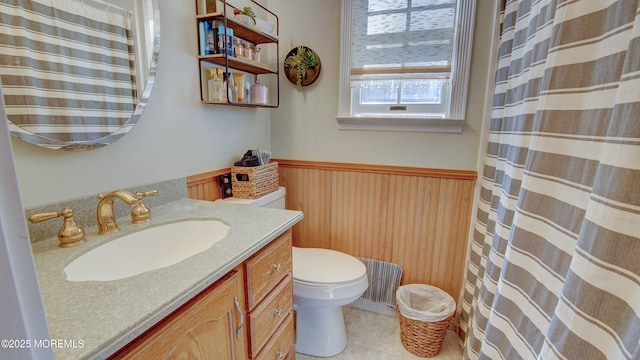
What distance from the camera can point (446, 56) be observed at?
60.9 inches

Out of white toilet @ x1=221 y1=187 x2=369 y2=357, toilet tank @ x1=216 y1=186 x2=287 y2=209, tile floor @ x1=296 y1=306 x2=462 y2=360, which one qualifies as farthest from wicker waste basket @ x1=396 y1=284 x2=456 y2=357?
toilet tank @ x1=216 y1=186 x2=287 y2=209

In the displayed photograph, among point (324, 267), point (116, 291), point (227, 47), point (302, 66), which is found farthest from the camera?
point (302, 66)

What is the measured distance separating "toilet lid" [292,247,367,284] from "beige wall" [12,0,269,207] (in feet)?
2.29

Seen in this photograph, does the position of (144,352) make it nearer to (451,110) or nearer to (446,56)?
(451,110)

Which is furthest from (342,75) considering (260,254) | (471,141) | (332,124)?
(260,254)

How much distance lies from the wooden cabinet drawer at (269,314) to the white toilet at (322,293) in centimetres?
25

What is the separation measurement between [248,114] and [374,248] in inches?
46.2

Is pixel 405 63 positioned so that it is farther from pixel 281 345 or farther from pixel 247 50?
pixel 281 345

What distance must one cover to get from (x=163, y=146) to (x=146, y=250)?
46 centimetres

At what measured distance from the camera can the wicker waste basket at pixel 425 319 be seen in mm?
1474

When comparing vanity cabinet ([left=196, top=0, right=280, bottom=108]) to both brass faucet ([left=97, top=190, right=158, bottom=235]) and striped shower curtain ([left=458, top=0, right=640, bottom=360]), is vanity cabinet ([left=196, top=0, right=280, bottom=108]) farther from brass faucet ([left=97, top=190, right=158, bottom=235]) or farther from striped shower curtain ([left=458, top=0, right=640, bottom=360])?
striped shower curtain ([left=458, top=0, right=640, bottom=360])

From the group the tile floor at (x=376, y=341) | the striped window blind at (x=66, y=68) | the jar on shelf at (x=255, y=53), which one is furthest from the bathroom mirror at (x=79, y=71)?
the tile floor at (x=376, y=341)

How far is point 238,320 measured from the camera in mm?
829

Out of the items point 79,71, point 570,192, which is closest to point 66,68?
point 79,71
